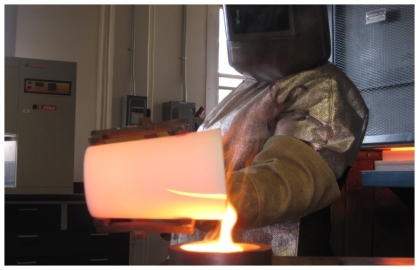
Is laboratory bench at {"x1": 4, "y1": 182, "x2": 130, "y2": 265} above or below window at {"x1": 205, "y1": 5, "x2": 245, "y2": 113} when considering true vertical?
below

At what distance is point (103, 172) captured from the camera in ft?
2.54

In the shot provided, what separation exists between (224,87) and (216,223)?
13.7ft

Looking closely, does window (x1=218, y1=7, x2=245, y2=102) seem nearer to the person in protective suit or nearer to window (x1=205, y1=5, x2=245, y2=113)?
window (x1=205, y1=5, x2=245, y2=113)

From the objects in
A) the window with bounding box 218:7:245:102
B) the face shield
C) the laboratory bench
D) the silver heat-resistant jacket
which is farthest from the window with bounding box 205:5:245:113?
the face shield

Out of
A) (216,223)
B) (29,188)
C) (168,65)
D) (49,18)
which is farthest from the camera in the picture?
(168,65)

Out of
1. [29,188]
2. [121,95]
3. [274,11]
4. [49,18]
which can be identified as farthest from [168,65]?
[274,11]

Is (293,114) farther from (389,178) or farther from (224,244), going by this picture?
(389,178)

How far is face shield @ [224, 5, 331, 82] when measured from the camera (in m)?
1.24

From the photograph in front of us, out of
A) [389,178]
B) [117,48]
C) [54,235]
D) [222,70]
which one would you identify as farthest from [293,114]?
[222,70]

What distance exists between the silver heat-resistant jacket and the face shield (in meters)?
0.03

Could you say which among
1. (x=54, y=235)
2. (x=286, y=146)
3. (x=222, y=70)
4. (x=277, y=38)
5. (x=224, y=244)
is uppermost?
(x=222, y=70)

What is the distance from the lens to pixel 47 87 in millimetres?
3428

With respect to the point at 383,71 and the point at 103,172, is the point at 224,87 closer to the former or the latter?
the point at 383,71

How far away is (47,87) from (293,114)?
2.44 m
